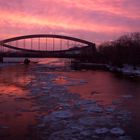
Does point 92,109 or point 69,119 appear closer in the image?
point 69,119

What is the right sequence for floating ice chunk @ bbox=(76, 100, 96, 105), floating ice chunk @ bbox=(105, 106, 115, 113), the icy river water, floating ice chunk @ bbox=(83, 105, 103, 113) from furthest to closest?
1. floating ice chunk @ bbox=(76, 100, 96, 105)
2. floating ice chunk @ bbox=(105, 106, 115, 113)
3. floating ice chunk @ bbox=(83, 105, 103, 113)
4. the icy river water

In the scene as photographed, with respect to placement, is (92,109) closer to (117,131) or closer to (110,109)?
(110,109)

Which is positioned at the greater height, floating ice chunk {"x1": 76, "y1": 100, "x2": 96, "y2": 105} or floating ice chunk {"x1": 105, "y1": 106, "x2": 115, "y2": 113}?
floating ice chunk {"x1": 76, "y1": 100, "x2": 96, "y2": 105}

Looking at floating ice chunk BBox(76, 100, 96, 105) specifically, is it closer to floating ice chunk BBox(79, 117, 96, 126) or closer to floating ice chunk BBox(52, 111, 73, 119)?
floating ice chunk BBox(52, 111, 73, 119)

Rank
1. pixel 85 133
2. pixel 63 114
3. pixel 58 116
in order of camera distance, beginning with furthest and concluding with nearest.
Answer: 1. pixel 63 114
2. pixel 58 116
3. pixel 85 133

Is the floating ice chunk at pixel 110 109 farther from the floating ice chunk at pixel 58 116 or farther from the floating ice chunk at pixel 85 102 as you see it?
the floating ice chunk at pixel 58 116

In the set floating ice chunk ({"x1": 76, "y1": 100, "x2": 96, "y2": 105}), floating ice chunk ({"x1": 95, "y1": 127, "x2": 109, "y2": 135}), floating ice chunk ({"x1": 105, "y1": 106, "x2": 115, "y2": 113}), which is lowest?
floating ice chunk ({"x1": 95, "y1": 127, "x2": 109, "y2": 135})

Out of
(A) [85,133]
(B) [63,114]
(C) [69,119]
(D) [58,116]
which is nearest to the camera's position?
(A) [85,133]

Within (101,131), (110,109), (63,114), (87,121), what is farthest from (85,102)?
(101,131)

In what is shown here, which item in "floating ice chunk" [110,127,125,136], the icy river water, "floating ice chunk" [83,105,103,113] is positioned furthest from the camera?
"floating ice chunk" [83,105,103,113]

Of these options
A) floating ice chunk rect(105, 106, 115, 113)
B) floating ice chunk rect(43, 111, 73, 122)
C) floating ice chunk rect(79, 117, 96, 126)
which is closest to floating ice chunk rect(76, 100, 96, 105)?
floating ice chunk rect(105, 106, 115, 113)

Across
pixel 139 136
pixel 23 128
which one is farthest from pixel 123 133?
pixel 23 128

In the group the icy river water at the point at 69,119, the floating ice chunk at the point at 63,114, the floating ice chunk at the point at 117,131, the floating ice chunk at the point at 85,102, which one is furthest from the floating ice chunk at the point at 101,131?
the floating ice chunk at the point at 85,102

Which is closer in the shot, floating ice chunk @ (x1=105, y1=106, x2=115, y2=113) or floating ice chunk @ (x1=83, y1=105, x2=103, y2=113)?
floating ice chunk @ (x1=83, y1=105, x2=103, y2=113)
